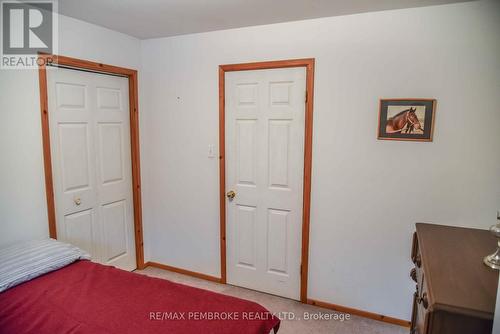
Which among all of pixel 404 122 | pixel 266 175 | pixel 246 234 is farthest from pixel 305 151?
pixel 246 234

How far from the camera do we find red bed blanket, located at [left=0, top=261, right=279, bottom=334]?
1438 mm

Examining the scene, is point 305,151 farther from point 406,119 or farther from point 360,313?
point 360,313

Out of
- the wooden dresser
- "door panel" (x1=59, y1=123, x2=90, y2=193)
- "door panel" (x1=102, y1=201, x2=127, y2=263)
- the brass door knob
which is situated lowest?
"door panel" (x1=102, y1=201, x2=127, y2=263)

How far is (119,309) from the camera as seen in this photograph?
154 cm

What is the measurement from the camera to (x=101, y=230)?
2.80 metres

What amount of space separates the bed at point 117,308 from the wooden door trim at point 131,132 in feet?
2.10

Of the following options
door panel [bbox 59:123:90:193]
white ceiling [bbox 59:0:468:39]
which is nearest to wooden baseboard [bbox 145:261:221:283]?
door panel [bbox 59:123:90:193]

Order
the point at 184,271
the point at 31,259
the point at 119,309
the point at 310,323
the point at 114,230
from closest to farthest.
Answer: the point at 119,309, the point at 31,259, the point at 310,323, the point at 114,230, the point at 184,271

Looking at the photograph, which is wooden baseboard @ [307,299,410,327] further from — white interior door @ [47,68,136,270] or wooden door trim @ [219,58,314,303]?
white interior door @ [47,68,136,270]

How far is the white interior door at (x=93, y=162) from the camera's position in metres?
2.40

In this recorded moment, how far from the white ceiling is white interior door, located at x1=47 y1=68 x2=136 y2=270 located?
515 mm

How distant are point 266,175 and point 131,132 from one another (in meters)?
1.41

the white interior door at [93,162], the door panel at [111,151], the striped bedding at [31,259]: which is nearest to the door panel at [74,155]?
the white interior door at [93,162]

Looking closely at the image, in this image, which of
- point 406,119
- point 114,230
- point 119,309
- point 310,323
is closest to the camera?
point 119,309
